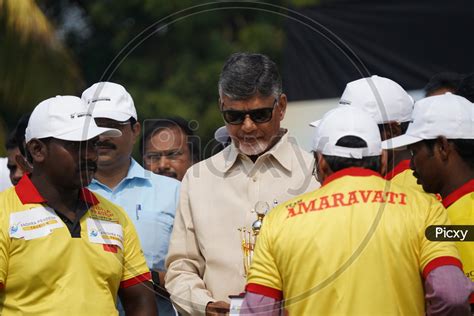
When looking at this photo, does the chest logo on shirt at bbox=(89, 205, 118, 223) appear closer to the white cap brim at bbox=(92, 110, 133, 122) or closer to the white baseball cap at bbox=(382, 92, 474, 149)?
the white cap brim at bbox=(92, 110, 133, 122)

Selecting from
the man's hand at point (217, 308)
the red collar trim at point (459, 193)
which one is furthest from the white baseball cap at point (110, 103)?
the red collar trim at point (459, 193)

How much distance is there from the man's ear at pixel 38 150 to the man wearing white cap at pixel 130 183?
1.31 m

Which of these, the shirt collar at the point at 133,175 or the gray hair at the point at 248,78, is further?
the shirt collar at the point at 133,175

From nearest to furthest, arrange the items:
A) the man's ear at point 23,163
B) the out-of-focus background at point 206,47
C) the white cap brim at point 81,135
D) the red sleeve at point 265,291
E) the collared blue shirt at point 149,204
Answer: the red sleeve at point 265,291, the white cap brim at point 81,135, the collared blue shirt at point 149,204, the man's ear at point 23,163, the out-of-focus background at point 206,47

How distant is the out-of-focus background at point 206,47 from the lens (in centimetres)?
1026

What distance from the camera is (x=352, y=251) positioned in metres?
4.51

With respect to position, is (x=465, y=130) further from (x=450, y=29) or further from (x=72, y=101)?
(x=450, y=29)

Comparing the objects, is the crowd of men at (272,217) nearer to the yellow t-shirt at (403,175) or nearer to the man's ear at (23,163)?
the yellow t-shirt at (403,175)

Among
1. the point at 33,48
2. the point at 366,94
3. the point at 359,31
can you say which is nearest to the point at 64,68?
the point at 33,48

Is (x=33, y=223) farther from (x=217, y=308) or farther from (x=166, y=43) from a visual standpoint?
(x=166, y=43)

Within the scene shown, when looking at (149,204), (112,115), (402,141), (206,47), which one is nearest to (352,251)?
(402,141)

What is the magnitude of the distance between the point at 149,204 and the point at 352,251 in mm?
2439

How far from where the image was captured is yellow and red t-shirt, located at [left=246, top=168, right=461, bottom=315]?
4.47 m

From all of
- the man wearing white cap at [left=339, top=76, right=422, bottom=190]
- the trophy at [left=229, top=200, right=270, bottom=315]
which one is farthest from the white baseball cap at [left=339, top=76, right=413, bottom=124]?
the trophy at [left=229, top=200, right=270, bottom=315]
